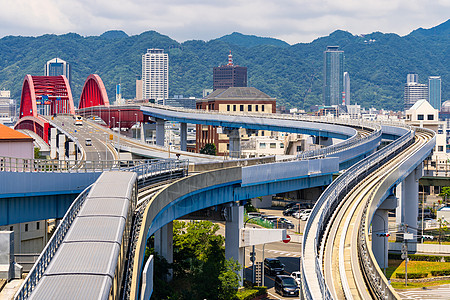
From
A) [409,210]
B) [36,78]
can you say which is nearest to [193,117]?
[409,210]

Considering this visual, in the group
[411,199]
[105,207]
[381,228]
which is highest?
[105,207]

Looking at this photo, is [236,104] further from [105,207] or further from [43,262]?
[43,262]

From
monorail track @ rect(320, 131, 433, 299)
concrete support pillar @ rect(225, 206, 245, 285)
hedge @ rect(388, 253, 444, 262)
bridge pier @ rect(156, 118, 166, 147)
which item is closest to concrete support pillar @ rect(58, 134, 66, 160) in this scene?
bridge pier @ rect(156, 118, 166, 147)

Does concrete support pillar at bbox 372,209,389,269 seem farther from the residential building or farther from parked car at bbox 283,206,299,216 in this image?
the residential building

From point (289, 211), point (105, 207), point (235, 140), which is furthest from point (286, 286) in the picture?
point (235, 140)

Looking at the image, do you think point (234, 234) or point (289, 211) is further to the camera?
point (289, 211)

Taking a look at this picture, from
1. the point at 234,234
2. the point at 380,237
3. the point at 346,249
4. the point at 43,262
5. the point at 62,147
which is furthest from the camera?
the point at 62,147

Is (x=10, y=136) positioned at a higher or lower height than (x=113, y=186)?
higher

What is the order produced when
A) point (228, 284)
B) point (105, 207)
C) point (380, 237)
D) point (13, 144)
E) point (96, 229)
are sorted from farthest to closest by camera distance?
point (380, 237)
point (13, 144)
point (228, 284)
point (105, 207)
point (96, 229)
